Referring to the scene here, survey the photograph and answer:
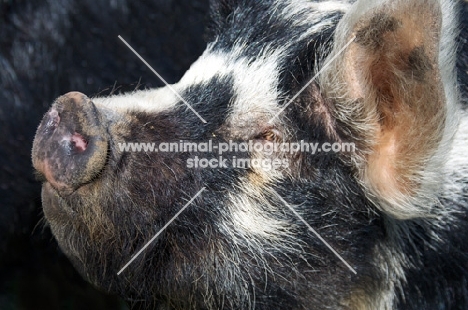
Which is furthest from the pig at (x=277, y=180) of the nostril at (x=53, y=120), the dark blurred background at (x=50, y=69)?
the dark blurred background at (x=50, y=69)

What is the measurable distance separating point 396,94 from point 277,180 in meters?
0.44

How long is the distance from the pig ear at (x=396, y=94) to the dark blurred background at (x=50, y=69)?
1.34 m

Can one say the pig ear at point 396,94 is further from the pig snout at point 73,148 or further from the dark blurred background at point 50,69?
the dark blurred background at point 50,69

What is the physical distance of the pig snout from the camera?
2.37m

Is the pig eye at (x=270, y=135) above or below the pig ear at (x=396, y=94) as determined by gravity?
below

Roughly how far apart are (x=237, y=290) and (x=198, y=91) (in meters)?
0.65

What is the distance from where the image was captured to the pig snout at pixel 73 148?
7.79 ft

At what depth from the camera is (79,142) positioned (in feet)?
7.83

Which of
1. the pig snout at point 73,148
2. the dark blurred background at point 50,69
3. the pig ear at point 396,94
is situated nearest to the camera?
the pig ear at point 396,94

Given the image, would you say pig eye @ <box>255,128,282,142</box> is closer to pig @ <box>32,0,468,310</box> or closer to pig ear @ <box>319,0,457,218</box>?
pig @ <box>32,0,468,310</box>

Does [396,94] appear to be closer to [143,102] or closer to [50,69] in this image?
[143,102]

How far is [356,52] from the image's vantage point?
230 centimetres

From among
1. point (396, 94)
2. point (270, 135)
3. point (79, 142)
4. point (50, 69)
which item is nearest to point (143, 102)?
point (79, 142)

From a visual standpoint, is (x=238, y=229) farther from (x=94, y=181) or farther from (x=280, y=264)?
(x=94, y=181)
